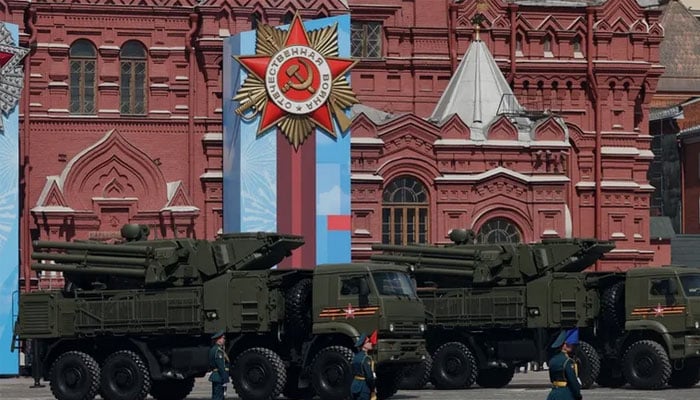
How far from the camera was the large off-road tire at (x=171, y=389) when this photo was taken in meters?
39.4

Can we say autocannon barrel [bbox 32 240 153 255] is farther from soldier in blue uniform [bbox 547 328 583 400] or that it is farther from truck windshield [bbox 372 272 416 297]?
soldier in blue uniform [bbox 547 328 583 400]

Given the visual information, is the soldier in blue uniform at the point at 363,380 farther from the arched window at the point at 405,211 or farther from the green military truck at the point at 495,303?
the arched window at the point at 405,211

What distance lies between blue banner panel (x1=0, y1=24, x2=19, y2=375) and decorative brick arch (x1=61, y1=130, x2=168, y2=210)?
148 inches

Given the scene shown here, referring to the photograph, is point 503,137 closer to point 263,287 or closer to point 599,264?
point 599,264

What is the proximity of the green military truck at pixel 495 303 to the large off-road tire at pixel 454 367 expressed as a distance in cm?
2

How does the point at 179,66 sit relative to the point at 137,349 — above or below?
above

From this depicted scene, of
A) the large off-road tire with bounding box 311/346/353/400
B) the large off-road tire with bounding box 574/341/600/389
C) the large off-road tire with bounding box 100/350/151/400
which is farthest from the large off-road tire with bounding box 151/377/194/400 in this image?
the large off-road tire with bounding box 574/341/600/389

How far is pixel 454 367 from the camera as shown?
1684 inches

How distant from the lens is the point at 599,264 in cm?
6181

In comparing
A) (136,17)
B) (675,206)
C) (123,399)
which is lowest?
(123,399)

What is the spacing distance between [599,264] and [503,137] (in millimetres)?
5806

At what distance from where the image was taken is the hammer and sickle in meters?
56.7

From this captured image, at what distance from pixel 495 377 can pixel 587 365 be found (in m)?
2.91

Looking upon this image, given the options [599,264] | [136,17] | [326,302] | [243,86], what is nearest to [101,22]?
[136,17]
